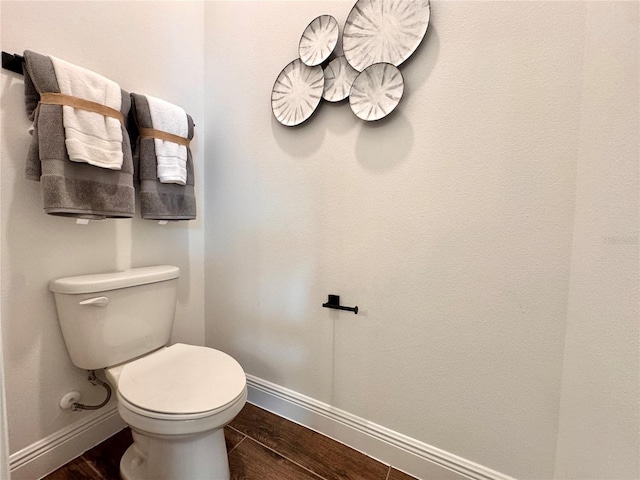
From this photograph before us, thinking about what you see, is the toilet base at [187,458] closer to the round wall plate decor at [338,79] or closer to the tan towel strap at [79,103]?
the tan towel strap at [79,103]

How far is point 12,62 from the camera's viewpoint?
805mm

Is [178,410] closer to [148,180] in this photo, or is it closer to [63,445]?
[63,445]

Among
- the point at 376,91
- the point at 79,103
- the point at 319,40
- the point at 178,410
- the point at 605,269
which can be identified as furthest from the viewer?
the point at 319,40

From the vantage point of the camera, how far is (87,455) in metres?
1.02

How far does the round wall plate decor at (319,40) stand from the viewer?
101 centimetres

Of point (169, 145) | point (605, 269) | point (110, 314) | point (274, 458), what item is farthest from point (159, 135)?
point (605, 269)

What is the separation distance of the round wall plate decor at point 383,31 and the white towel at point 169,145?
77 centimetres

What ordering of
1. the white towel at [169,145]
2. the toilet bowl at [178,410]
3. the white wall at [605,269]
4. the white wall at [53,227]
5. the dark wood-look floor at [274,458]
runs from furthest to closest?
the white towel at [169,145] → the dark wood-look floor at [274,458] → the white wall at [53,227] → the toilet bowl at [178,410] → the white wall at [605,269]

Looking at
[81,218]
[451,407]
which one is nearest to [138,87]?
[81,218]

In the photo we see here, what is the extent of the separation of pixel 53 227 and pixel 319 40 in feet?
4.08

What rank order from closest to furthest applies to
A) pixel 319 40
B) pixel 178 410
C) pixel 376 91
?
1. pixel 178 410
2. pixel 376 91
3. pixel 319 40

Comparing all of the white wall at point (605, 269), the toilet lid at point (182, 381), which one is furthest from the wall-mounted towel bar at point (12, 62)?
the white wall at point (605, 269)

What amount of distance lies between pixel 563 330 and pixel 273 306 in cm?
107

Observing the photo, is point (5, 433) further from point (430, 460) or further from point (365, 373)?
point (430, 460)
